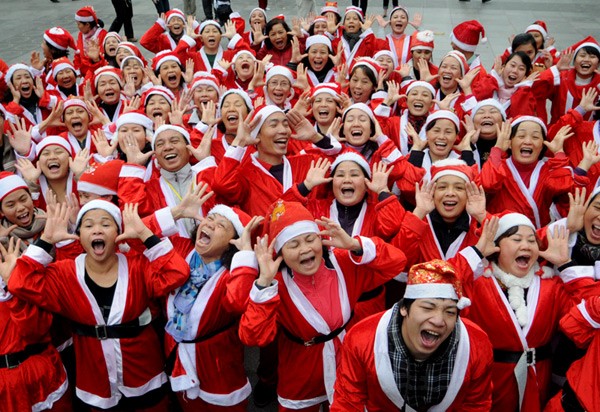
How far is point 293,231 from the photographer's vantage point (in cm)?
307

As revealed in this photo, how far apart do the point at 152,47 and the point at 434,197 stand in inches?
301

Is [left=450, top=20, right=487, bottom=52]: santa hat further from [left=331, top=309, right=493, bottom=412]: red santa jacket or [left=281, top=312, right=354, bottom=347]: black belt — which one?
[left=331, top=309, right=493, bottom=412]: red santa jacket

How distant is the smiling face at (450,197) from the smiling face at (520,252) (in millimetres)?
511

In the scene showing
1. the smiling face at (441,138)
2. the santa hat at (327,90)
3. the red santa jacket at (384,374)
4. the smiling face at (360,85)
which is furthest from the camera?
the smiling face at (360,85)

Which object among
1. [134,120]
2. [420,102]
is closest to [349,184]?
[420,102]

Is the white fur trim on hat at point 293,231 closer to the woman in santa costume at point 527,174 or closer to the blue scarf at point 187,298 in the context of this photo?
the blue scarf at point 187,298

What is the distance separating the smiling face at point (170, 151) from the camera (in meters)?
4.29

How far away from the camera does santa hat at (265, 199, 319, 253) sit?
3076 mm

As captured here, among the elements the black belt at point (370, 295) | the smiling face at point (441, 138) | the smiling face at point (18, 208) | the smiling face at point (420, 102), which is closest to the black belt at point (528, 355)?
the black belt at point (370, 295)

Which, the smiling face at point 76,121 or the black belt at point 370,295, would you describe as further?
the smiling face at point 76,121

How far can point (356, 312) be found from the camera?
11.6ft

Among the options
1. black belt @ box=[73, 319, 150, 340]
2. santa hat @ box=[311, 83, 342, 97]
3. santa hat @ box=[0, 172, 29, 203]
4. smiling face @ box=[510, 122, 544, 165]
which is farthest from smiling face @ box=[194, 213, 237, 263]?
smiling face @ box=[510, 122, 544, 165]

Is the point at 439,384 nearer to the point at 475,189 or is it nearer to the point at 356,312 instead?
the point at 356,312

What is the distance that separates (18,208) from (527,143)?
4.03 m
